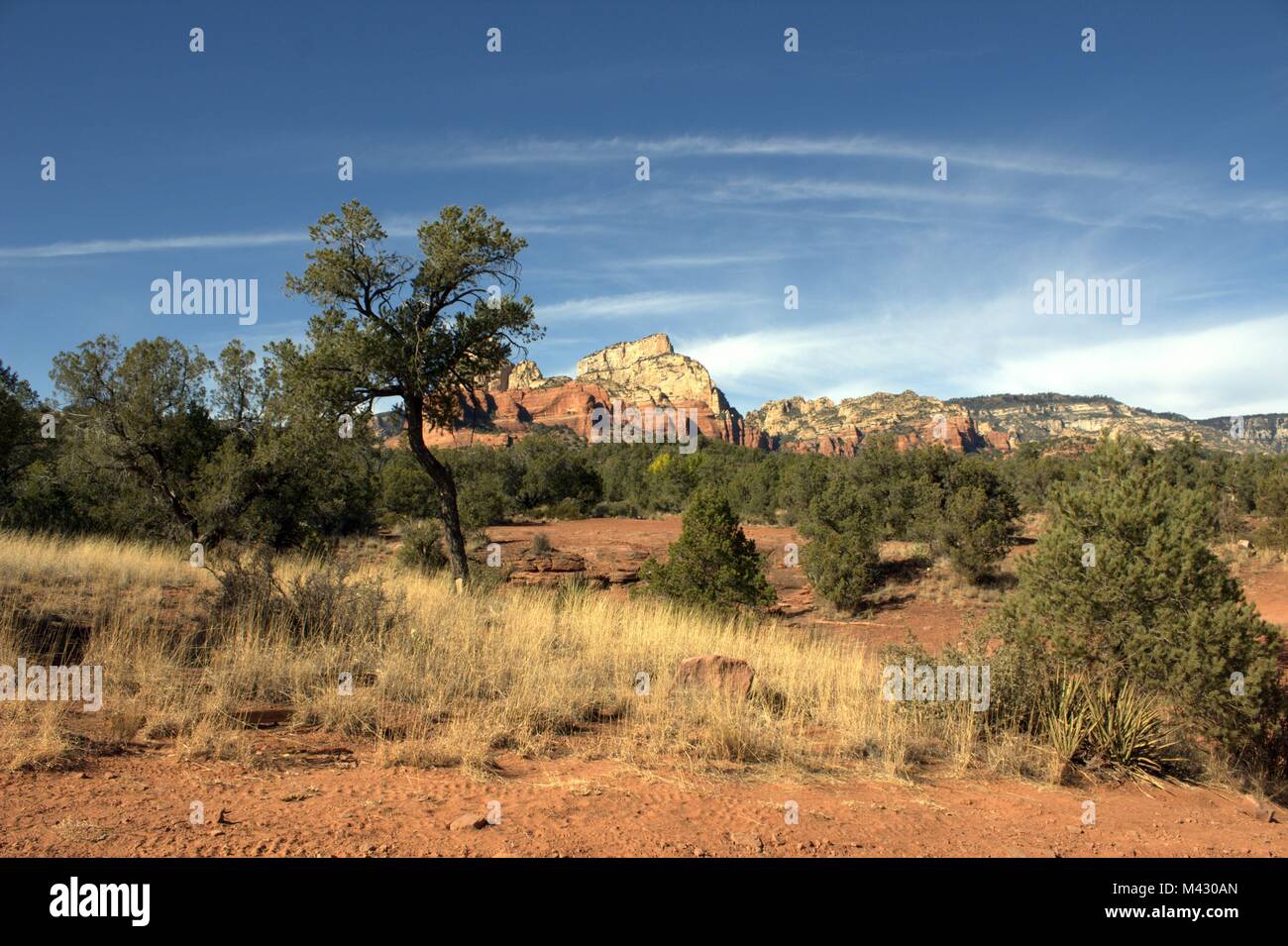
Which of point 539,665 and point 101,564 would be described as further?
point 101,564

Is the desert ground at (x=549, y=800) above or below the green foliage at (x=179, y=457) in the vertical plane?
below

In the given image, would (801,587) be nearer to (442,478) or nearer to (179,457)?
(442,478)

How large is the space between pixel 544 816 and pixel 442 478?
9.08 meters

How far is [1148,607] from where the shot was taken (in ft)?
28.7

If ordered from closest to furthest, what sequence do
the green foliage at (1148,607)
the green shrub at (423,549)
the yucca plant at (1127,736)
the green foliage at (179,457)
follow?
the yucca plant at (1127,736) < the green foliage at (1148,607) < the green foliage at (179,457) < the green shrub at (423,549)

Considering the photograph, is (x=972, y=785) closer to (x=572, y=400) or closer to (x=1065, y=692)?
(x=1065, y=692)

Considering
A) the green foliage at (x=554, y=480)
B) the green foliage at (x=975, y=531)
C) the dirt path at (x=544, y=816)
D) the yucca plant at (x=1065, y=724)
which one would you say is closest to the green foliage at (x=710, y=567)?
the green foliage at (x=975, y=531)

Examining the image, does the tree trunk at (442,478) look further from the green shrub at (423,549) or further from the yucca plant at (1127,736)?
the yucca plant at (1127,736)

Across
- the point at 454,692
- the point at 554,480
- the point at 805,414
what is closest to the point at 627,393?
the point at 805,414

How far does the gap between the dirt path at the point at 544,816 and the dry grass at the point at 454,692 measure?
31 centimetres

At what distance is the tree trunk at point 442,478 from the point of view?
12.2 meters
